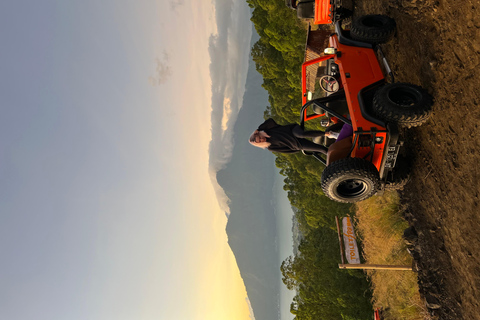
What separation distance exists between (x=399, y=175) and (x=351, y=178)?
1.91 metres

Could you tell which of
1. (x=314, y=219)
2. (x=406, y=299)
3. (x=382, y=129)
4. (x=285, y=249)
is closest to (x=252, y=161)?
(x=285, y=249)

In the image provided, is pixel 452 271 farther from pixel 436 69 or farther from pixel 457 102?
pixel 436 69

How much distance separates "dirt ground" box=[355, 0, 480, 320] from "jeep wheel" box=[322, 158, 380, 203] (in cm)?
132

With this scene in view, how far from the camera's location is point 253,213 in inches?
2606

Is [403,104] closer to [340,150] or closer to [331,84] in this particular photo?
[340,150]

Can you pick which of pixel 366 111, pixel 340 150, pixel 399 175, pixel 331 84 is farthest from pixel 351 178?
pixel 331 84

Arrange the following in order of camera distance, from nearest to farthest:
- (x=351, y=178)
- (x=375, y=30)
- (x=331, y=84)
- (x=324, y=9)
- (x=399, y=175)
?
(x=351, y=178) < (x=375, y=30) < (x=331, y=84) < (x=399, y=175) < (x=324, y=9)

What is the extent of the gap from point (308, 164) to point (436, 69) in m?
12.1

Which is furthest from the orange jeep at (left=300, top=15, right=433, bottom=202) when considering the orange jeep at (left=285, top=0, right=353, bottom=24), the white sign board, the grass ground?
the white sign board

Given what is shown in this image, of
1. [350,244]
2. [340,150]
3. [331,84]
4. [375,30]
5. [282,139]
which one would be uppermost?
[375,30]

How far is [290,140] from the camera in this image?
636 cm

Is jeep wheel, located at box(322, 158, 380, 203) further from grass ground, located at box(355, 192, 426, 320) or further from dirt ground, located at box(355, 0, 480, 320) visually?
grass ground, located at box(355, 192, 426, 320)

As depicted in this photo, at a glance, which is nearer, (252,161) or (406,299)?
(406,299)

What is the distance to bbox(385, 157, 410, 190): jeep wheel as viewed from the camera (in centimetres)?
612
